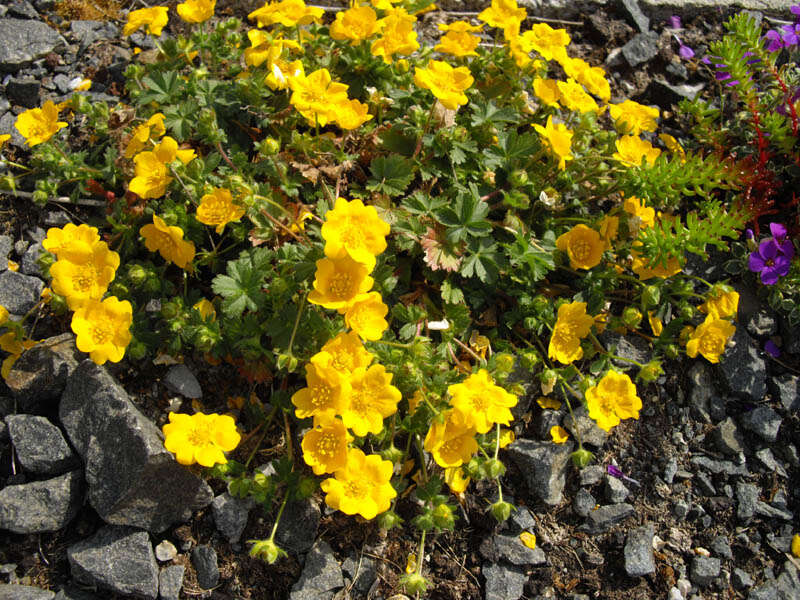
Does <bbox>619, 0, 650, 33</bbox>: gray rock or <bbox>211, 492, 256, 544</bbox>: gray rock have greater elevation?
<bbox>619, 0, 650, 33</bbox>: gray rock

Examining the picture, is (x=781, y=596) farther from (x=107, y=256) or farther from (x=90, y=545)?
(x=107, y=256)

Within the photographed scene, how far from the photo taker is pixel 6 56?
445 centimetres

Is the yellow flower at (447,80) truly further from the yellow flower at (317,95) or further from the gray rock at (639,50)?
the gray rock at (639,50)

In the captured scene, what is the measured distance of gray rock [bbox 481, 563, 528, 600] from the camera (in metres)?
3.26

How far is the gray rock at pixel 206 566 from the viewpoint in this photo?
3.17 meters

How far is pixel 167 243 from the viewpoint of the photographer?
11.1 ft

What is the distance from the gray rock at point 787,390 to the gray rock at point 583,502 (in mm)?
1300

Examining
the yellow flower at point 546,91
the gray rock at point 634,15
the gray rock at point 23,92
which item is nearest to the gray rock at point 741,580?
the yellow flower at point 546,91

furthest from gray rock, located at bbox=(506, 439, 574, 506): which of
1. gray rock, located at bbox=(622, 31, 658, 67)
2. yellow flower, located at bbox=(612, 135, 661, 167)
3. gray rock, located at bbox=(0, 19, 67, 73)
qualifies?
gray rock, located at bbox=(0, 19, 67, 73)

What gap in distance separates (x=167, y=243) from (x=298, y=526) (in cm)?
161

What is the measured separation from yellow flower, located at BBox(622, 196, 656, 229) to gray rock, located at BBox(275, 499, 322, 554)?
2377 millimetres

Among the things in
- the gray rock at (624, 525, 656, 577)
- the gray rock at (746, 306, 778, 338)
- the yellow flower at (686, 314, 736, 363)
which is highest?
the yellow flower at (686, 314, 736, 363)

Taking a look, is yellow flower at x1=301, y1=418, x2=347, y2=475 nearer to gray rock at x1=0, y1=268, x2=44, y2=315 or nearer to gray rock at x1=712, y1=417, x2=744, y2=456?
gray rock at x1=0, y1=268, x2=44, y2=315

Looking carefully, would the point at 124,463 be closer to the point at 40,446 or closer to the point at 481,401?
the point at 40,446
